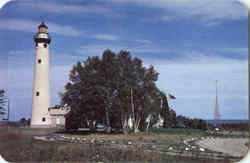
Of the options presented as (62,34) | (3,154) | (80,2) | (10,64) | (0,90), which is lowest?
(3,154)

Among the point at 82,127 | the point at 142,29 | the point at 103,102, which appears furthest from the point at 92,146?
the point at 82,127

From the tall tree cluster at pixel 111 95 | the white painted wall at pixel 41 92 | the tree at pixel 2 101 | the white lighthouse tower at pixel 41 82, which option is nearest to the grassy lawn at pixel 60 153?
the tree at pixel 2 101

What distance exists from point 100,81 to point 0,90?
23.0 ft

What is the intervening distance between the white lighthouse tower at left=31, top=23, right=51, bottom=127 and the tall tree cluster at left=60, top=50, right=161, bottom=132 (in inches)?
39.3

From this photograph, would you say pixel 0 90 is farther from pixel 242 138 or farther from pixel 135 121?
pixel 135 121

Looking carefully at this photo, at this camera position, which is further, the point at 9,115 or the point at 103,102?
the point at 103,102

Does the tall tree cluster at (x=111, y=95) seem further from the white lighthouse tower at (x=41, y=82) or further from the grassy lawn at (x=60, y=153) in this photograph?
the grassy lawn at (x=60, y=153)

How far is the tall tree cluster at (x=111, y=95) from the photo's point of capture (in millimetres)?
15812

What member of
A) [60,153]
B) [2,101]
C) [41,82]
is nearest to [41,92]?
→ [41,82]

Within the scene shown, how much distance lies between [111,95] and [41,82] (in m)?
3.38

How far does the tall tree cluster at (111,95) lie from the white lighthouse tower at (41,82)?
100 cm

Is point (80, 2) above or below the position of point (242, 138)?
above

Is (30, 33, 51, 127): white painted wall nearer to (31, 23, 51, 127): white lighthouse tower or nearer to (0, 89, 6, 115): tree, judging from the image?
(31, 23, 51, 127): white lighthouse tower

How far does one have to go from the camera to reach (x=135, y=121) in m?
16.5
